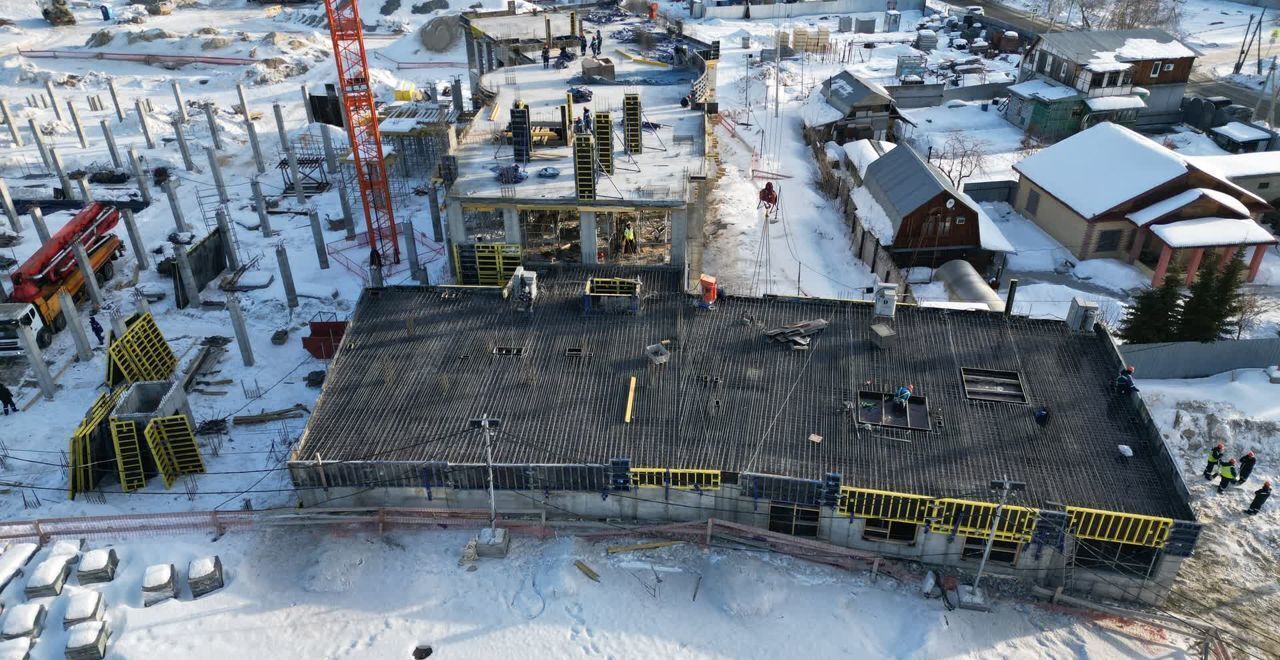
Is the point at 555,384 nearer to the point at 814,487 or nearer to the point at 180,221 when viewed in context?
the point at 814,487

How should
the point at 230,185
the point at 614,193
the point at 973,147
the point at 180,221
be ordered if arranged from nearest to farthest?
the point at 614,193 → the point at 180,221 → the point at 230,185 → the point at 973,147

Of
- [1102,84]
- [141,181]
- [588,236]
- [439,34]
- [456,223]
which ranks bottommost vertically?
[141,181]

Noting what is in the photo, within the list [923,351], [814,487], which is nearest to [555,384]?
[814,487]

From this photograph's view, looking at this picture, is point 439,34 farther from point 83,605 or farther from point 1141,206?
point 83,605

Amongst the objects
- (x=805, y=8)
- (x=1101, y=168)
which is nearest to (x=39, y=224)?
(x=1101, y=168)

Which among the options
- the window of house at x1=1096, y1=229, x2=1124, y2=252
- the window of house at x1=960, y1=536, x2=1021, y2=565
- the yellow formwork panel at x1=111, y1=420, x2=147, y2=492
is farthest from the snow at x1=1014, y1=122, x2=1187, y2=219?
the yellow formwork panel at x1=111, y1=420, x2=147, y2=492

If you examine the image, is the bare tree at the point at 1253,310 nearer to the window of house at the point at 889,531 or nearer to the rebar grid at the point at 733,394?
the rebar grid at the point at 733,394
